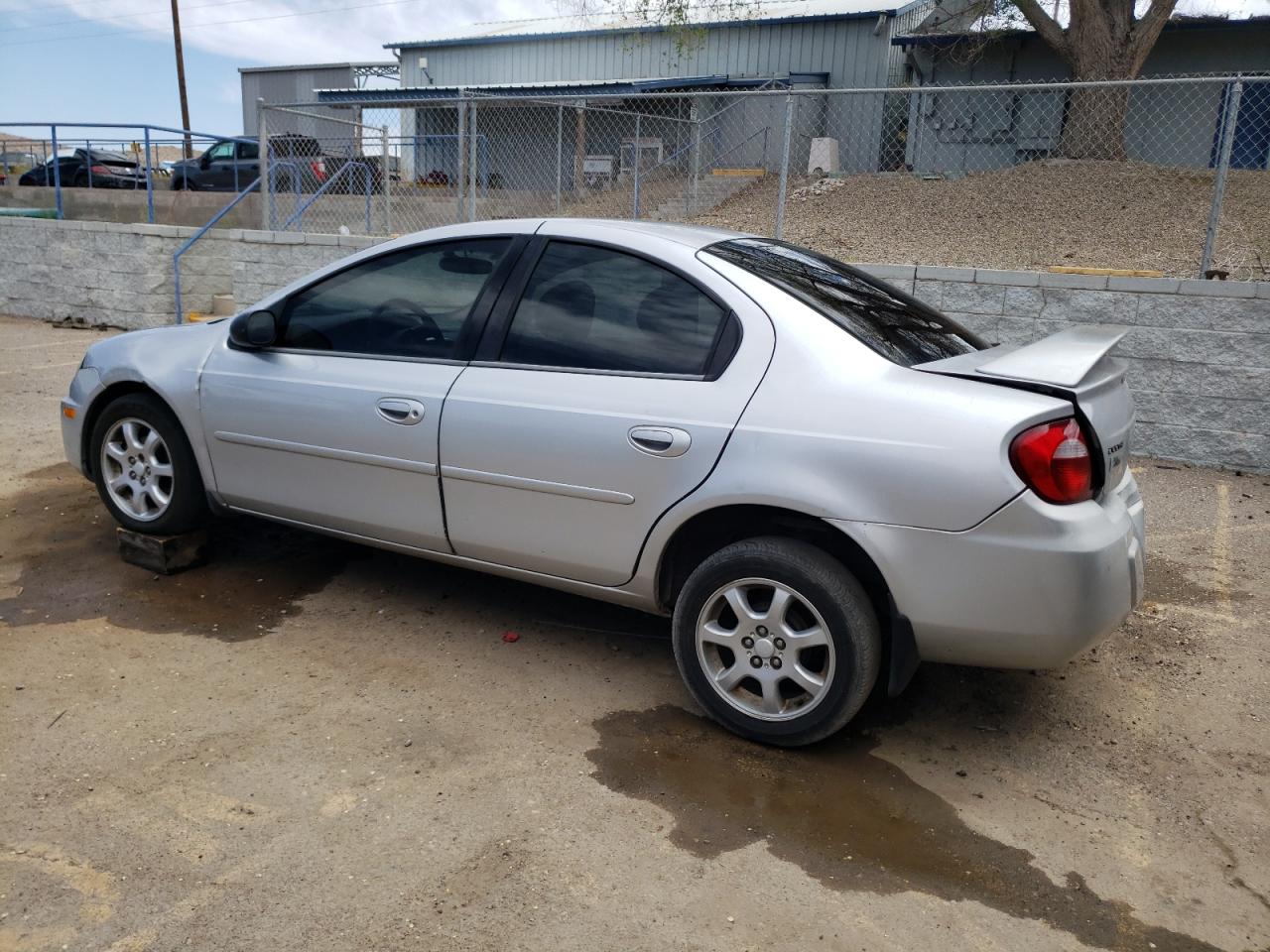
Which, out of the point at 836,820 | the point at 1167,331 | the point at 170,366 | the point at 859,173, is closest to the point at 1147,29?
the point at 859,173

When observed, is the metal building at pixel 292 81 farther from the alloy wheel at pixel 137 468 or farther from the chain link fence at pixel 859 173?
the alloy wheel at pixel 137 468

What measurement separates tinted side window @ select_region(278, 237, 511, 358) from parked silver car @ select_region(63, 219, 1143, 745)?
10 millimetres

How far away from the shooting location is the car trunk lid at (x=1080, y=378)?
3098mm

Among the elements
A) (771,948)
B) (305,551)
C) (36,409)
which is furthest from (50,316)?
(771,948)

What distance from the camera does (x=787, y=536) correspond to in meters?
3.36

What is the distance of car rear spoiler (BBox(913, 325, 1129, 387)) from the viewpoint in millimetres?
3131

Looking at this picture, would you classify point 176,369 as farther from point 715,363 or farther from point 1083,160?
point 1083,160

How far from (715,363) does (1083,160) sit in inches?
526

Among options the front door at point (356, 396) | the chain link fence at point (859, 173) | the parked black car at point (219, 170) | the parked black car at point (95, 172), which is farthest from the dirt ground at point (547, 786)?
the parked black car at point (95, 172)

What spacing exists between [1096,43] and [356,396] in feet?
51.8

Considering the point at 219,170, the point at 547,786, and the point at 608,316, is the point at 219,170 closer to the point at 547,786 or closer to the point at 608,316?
the point at 608,316

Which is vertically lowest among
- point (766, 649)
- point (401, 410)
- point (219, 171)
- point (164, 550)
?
point (164, 550)

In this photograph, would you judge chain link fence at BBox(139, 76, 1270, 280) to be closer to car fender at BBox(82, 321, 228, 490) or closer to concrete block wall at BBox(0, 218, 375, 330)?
concrete block wall at BBox(0, 218, 375, 330)

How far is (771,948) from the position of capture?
2.48 meters
